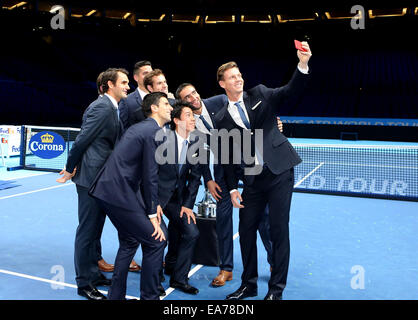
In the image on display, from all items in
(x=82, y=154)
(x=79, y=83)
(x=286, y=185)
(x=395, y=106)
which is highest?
(x=79, y=83)

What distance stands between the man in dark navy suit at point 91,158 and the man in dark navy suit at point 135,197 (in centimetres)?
62

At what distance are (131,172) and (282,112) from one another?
82.8ft

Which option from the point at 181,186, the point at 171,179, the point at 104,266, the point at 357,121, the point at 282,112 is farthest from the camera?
the point at 282,112

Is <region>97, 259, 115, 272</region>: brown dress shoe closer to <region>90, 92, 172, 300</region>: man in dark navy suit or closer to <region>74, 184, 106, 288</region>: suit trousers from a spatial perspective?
<region>74, 184, 106, 288</region>: suit trousers

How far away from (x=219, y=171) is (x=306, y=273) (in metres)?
1.46

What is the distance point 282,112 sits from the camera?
2780cm

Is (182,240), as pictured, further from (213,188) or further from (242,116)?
(242,116)

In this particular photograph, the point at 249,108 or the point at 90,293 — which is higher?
the point at 249,108

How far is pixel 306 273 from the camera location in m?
4.67

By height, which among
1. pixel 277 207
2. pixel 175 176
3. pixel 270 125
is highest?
pixel 270 125

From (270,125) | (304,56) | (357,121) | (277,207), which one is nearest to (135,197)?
(277,207)

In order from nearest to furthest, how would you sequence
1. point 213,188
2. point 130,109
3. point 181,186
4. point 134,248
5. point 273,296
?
point 134,248, point 273,296, point 181,186, point 213,188, point 130,109
